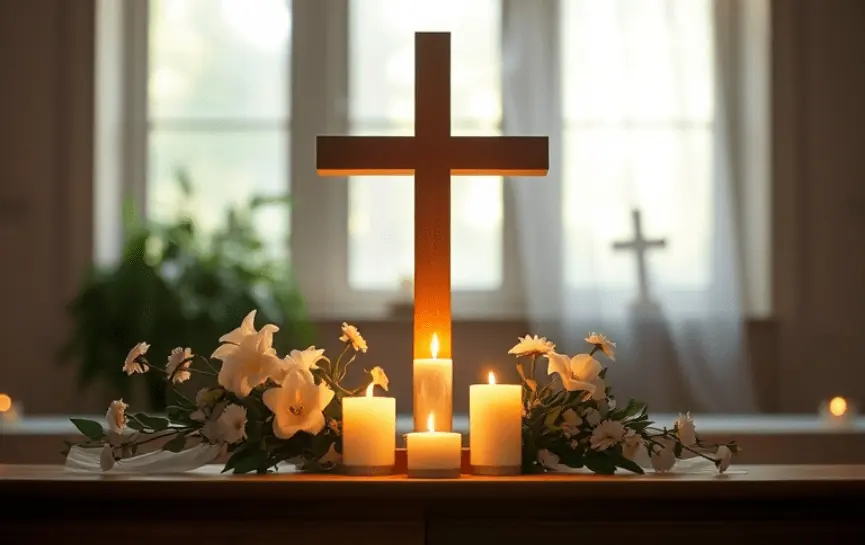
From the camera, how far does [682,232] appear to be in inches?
137

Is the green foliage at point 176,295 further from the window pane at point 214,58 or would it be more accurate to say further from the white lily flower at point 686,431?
the white lily flower at point 686,431

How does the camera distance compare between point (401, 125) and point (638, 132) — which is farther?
point (401, 125)

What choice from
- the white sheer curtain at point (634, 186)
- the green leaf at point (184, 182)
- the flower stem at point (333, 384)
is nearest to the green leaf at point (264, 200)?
the green leaf at point (184, 182)

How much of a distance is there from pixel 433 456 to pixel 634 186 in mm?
2400

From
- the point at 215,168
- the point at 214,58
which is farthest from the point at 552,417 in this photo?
the point at 214,58

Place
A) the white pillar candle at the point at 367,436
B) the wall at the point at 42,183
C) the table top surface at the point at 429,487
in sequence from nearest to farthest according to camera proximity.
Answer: the table top surface at the point at 429,487, the white pillar candle at the point at 367,436, the wall at the point at 42,183

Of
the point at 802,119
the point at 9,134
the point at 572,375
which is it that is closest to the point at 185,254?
the point at 9,134

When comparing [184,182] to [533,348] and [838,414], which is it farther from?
[533,348]

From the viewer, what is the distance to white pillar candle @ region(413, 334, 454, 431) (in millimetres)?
1279

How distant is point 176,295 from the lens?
3357 mm

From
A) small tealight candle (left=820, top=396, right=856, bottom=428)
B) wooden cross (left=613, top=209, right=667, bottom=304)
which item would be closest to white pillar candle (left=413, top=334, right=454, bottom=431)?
small tealight candle (left=820, top=396, right=856, bottom=428)

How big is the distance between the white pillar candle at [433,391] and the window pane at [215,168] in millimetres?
2336

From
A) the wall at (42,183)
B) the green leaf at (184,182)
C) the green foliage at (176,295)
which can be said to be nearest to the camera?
the green foliage at (176,295)

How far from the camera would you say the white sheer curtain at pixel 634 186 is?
3.40 metres
